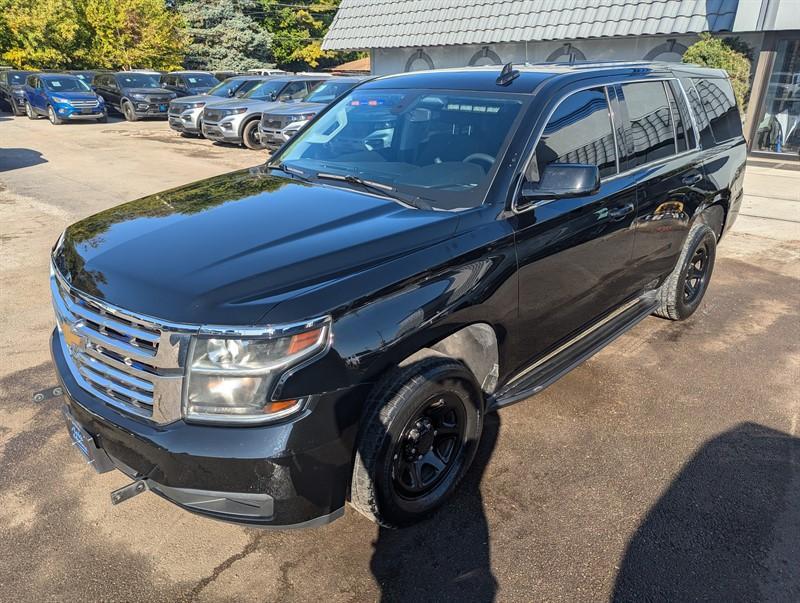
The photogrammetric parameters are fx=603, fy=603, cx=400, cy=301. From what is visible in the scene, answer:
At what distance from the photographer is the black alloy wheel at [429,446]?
8.54ft

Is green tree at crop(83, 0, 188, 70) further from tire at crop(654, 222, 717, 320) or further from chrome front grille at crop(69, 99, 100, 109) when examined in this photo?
tire at crop(654, 222, 717, 320)

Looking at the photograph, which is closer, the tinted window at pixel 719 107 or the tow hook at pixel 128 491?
the tow hook at pixel 128 491

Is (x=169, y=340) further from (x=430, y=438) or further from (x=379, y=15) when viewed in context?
(x=379, y=15)

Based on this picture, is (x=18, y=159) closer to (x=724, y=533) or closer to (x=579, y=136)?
(x=579, y=136)

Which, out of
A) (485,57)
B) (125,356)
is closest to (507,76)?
(125,356)

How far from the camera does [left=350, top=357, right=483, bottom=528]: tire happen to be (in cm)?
237

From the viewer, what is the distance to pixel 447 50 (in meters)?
17.2

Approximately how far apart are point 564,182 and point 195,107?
16.3 metres

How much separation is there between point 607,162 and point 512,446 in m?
1.76

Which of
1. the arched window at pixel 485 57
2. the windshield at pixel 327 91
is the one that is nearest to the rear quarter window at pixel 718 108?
the windshield at pixel 327 91

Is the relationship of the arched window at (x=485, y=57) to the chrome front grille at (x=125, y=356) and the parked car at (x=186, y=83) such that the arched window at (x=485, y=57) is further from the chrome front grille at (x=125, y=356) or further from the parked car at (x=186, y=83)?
the chrome front grille at (x=125, y=356)

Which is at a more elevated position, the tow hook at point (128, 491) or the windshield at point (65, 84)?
the windshield at point (65, 84)

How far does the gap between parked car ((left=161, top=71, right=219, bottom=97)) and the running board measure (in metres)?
22.5

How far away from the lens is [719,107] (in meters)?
4.98
